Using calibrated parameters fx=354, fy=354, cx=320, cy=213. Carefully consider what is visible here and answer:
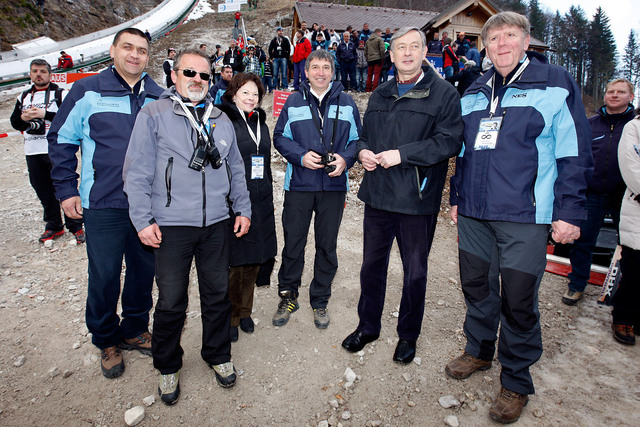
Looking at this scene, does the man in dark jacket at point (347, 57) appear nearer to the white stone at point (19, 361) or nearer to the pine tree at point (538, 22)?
the white stone at point (19, 361)

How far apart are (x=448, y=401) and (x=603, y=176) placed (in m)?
3.06

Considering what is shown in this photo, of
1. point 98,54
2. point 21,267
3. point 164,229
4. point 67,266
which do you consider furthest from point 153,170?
point 98,54

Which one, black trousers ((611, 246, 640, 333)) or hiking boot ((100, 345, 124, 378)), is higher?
black trousers ((611, 246, 640, 333))

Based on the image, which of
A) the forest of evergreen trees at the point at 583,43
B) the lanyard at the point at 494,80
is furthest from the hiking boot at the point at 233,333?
the forest of evergreen trees at the point at 583,43

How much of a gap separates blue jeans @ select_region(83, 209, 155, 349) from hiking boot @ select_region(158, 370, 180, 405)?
619 mm

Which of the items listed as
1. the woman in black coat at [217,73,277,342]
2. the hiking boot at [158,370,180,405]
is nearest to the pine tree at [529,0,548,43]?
the woman in black coat at [217,73,277,342]

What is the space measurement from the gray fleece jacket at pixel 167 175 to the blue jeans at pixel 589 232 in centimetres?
404

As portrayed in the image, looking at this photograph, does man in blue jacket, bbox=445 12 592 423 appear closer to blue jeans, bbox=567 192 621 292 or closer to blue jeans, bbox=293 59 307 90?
blue jeans, bbox=567 192 621 292

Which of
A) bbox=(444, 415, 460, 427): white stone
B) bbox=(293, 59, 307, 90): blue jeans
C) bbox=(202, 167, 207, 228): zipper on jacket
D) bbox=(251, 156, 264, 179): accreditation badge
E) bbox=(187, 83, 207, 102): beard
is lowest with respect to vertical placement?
bbox=(444, 415, 460, 427): white stone

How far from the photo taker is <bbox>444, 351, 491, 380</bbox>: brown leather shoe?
9.13 ft

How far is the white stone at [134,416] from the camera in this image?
7.67ft

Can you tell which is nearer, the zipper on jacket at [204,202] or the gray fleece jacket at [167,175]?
the gray fleece jacket at [167,175]

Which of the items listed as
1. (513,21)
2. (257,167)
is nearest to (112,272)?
(257,167)

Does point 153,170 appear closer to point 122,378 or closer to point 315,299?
point 122,378
